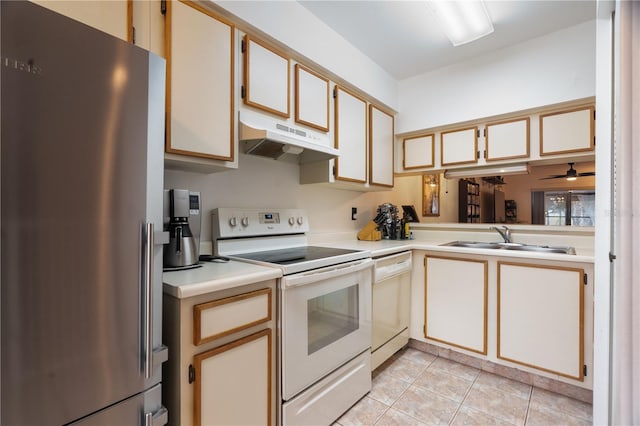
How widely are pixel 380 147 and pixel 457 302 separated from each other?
143 cm

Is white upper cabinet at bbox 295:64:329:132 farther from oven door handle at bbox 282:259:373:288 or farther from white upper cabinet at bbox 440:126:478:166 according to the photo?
white upper cabinet at bbox 440:126:478:166

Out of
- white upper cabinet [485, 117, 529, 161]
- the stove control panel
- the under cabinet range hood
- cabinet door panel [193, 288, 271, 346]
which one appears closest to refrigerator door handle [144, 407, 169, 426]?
cabinet door panel [193, 288, 271, 346]

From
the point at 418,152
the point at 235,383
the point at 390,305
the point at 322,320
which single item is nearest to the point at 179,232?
the point at 235,383

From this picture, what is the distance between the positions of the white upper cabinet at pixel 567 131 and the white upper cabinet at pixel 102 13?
2638 millimetres

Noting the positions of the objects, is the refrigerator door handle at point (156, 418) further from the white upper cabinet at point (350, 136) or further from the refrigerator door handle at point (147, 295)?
the white upper cabinet at point (350, 136)

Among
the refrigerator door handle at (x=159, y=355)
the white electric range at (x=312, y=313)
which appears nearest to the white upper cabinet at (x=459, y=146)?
the white electric range at (x=312, y=313)

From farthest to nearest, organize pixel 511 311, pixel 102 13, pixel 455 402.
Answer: pixel 511 311 < pixel 455 402 < pixel 102 13

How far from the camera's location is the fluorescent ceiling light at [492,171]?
2336 mm

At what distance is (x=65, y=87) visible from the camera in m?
0.73

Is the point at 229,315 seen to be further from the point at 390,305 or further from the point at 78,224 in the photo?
the point at 390,305

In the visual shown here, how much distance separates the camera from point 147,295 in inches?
34.8

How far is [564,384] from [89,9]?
10.2ft

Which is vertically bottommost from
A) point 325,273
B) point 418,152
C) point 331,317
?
point 331,317

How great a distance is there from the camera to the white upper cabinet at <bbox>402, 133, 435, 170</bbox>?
8.96 ft
